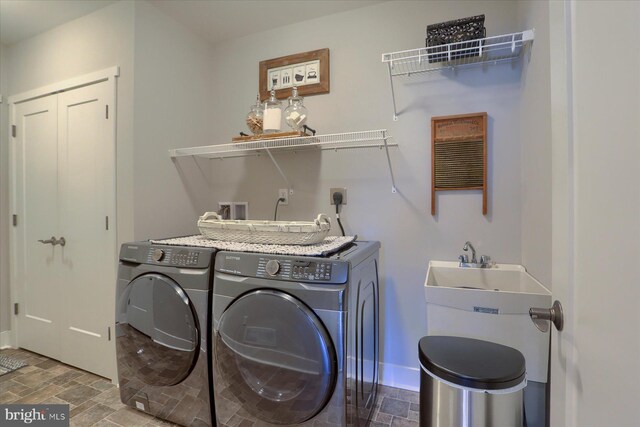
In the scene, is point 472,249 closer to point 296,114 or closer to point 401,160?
point 401,160

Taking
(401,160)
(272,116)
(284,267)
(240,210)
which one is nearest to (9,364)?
(240,210)

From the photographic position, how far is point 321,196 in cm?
208

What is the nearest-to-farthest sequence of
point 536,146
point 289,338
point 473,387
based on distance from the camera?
point 473,387 → point 289,338 → point 536,146

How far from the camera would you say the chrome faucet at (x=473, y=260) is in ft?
5.36

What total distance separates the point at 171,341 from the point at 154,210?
0.92 metres

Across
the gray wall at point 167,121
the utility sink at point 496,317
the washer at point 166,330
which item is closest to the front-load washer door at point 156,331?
the washer at point 166,330

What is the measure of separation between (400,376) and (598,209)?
1737 millimetres

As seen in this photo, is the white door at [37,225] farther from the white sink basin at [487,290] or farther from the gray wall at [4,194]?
the white sink basin at [487,290]

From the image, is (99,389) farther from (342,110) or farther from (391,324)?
(342,110)

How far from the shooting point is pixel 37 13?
77.9 inches

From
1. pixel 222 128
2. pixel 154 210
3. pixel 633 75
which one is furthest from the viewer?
pixel 222 128

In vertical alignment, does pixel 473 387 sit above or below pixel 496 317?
below

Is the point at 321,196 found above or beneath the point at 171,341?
above

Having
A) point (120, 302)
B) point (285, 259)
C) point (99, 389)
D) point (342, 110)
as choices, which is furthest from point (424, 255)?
point (99, 389)
